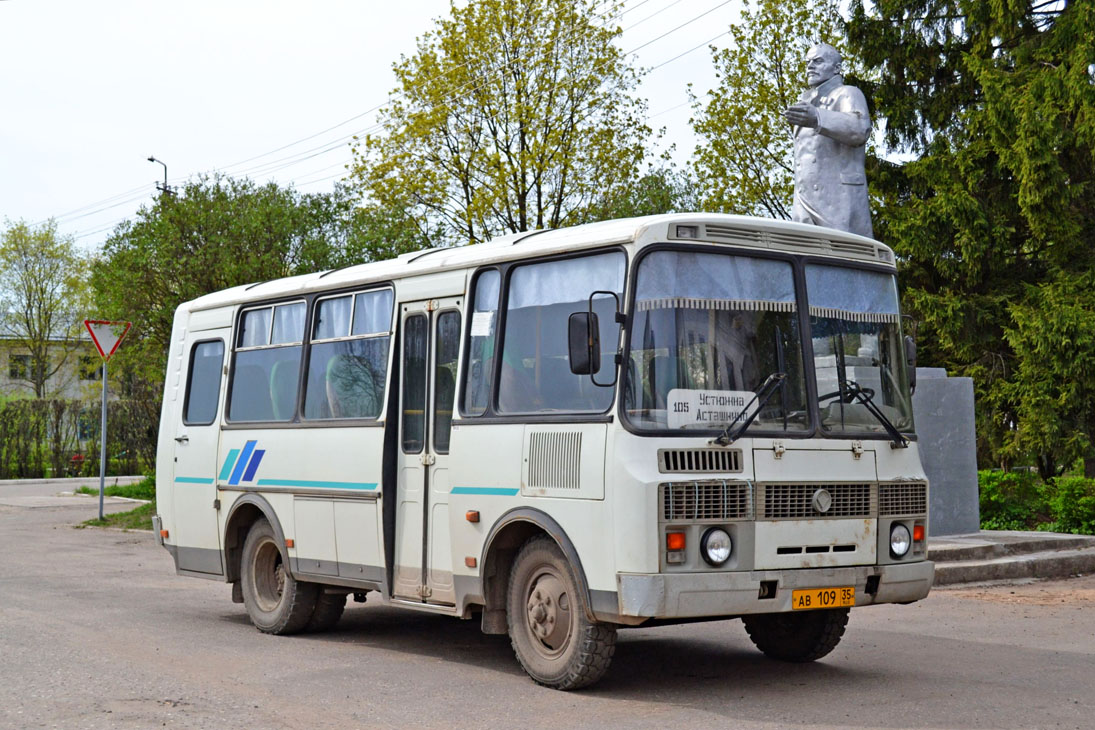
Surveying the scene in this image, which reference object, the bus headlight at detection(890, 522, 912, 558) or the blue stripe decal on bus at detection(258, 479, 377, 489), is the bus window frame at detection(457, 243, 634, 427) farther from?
the bus headlight at detection(890, 522, 912, 558)

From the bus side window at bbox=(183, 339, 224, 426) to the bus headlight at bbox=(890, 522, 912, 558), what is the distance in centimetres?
626

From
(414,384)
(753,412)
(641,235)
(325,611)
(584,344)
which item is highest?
(641,235)

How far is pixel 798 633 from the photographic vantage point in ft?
30.9

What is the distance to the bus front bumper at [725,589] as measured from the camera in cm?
759

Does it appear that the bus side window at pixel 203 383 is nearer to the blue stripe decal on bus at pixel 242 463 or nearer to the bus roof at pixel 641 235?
the blue stripe decal on bus at pixel 242 463

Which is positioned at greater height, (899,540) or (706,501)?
(706,501)

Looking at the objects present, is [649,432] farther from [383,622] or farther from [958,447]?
[958,447]

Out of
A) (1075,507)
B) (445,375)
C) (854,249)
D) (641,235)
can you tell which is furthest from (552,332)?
(1075,507)

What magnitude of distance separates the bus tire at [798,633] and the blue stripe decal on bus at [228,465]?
4.77 m

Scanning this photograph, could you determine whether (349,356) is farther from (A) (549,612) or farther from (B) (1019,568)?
(B) (1019,568)

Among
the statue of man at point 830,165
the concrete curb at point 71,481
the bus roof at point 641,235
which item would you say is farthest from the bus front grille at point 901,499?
the concrete curb at point 71,481

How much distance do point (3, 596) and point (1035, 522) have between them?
1291 cm

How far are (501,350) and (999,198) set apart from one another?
2010cm

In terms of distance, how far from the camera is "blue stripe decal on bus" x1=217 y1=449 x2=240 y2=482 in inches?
466
